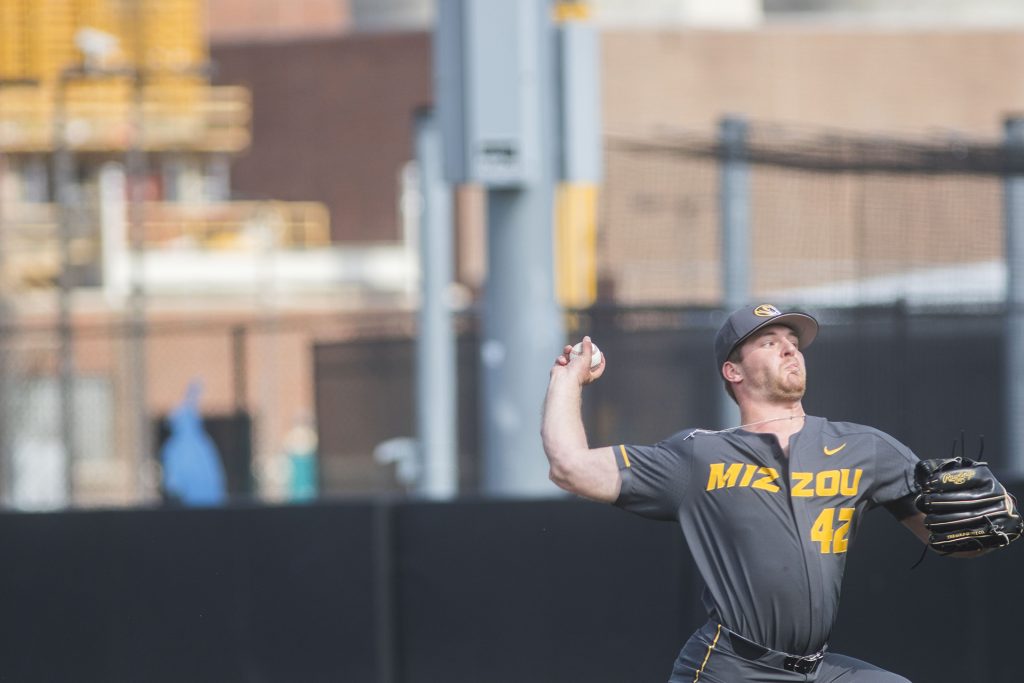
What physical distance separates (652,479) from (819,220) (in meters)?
16.1

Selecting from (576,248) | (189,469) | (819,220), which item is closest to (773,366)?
(189,469)

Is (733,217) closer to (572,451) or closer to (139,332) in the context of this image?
(572,451)

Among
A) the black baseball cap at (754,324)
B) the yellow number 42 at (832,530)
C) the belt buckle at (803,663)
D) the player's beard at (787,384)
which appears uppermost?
the black baseball cap at (754,324)

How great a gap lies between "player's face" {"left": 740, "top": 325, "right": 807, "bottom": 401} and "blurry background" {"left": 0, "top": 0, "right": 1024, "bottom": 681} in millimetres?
2919

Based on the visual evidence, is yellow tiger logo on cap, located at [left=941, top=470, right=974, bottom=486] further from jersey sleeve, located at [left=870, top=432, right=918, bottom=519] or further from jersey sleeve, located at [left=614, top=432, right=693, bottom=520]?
jersey sleeve, located at [left=614, top=432, right=693, bottom=520]

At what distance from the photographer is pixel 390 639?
7410 mm

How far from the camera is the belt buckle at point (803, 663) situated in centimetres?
440

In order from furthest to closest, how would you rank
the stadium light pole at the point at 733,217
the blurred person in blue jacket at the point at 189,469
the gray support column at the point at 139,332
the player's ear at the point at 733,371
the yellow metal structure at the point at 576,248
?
1. the gray support column at the point at 139,332
2. the blurred person in blue jacket at the point at 189,469
3. the yellow metal structure at the point at 576,248
4. the stadium light pole at the point at 733,217
5. the player's ear at the point at 733,371

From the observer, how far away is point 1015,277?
35.7ft

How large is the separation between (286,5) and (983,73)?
16.8 m

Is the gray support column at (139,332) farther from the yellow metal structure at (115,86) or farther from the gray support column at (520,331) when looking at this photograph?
the yellow metal structure at (115,86)

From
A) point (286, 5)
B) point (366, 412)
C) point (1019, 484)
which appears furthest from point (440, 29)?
point (286, 5)

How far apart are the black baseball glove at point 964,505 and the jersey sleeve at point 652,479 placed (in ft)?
2.17

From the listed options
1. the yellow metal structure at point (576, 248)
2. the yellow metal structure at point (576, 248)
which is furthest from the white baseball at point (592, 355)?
the yellow metal structure at point (576, 248)
